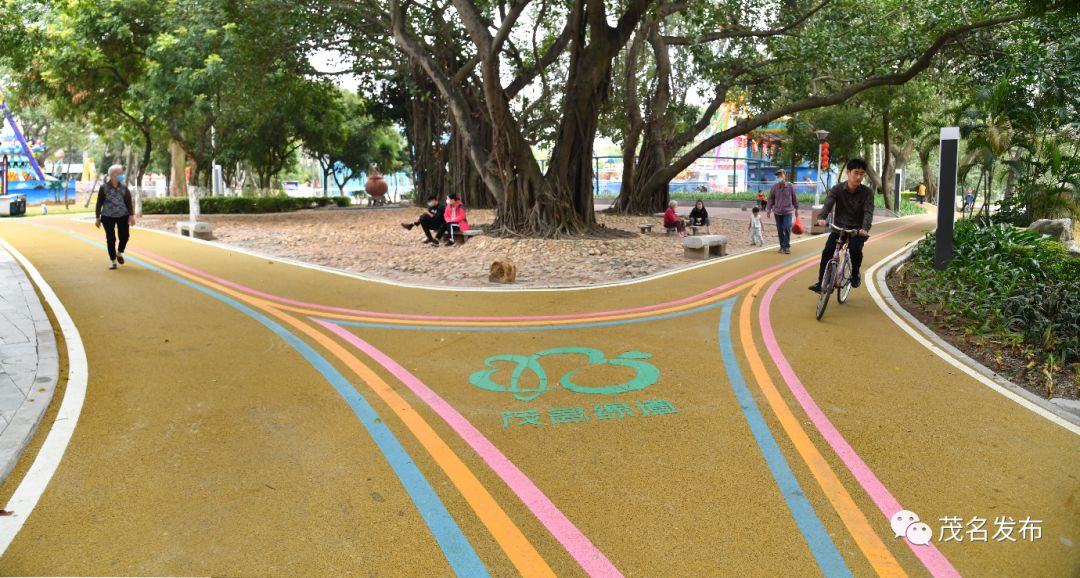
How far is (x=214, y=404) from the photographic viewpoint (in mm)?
5469

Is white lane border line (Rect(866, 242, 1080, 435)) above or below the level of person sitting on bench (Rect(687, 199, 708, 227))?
below

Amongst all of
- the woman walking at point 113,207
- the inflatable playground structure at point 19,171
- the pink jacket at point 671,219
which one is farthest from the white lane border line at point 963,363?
the inflatable playground structure at point 19,171

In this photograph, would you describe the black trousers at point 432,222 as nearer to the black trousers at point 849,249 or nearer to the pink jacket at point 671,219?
the pink jacket at point 671,219

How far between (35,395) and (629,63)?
919 inches

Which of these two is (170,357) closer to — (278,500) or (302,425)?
(302,425)

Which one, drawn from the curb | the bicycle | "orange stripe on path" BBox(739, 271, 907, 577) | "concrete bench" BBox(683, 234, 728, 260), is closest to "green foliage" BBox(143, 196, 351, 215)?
"concrete bench" BBox(683, 234, 728, 260)

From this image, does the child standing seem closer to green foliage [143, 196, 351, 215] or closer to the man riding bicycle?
the man riding bicycle

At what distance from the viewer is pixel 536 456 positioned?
4445 millimetres

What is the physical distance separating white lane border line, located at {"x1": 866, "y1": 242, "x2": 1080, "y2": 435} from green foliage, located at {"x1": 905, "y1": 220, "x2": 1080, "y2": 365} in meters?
0.39

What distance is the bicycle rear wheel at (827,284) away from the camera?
8.60m

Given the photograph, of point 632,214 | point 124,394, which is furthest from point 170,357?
point 632,214

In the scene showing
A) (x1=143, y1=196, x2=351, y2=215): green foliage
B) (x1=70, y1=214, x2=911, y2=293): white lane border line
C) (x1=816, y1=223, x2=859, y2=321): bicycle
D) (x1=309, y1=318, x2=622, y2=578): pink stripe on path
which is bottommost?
(x1=309, y1=318, x2=622, y2=578): pink stripe on path

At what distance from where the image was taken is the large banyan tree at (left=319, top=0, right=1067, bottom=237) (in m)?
16.5

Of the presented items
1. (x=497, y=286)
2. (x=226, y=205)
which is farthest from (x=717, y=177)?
(x=497, y=286)
